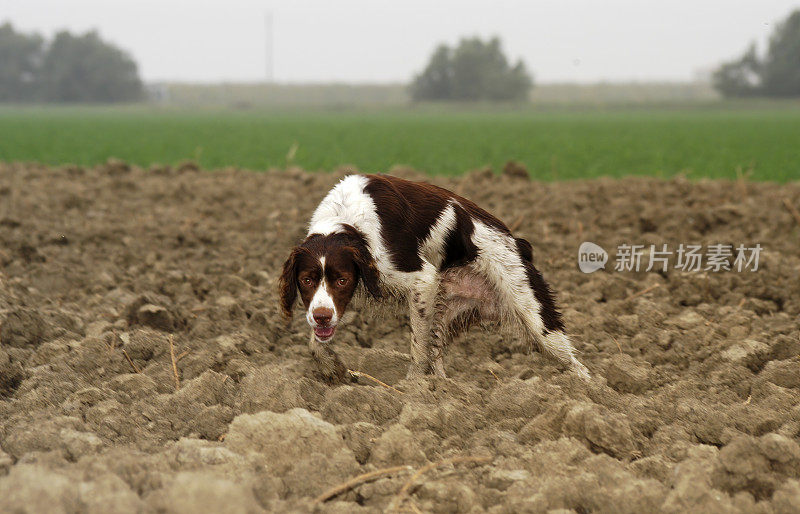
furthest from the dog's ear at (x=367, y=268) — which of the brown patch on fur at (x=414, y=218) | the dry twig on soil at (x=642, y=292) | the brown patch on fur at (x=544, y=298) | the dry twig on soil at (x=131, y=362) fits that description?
the dry twig on soil at (x=642, y=292)

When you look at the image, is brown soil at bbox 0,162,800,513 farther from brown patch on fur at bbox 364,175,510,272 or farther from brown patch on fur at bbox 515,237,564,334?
brown patch on fur at bbox 364,175,510,272

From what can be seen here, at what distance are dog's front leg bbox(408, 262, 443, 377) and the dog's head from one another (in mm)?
279

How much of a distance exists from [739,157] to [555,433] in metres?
17.4

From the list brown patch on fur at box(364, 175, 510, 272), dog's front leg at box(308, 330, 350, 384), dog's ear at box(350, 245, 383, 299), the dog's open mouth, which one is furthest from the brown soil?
brown patch on fur at box(364, 175, 510, 272)

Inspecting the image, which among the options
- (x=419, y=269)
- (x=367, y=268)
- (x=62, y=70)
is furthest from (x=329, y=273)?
(x=62, y=70)

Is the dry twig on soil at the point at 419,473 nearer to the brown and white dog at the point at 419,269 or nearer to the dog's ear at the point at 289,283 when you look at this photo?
the brown and white dog at the point at 419,269

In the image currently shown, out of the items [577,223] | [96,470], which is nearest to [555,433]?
[96,470]

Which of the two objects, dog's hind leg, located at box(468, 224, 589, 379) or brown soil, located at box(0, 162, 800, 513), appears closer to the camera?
brown soil, located at box(0, 162, 800, 513)

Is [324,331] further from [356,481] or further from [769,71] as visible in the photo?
[769,71]

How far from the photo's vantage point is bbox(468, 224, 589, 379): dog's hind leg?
429 cm

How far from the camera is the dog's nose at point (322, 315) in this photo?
143 inches

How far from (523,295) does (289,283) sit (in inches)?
53.8

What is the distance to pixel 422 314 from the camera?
4.12m

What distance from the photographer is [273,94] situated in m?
112
